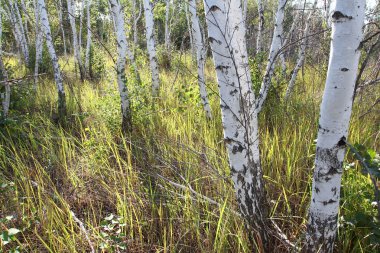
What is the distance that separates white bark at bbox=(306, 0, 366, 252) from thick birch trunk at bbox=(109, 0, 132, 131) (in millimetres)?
2974

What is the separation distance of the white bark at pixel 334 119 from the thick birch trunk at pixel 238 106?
391 millimetres

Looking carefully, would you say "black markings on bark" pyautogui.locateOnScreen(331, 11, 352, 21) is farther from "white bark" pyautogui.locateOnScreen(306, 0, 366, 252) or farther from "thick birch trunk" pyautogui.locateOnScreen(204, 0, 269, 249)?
"thick birch trunk" pyautogui.locateOnScreen(204, 0, 269, 249)

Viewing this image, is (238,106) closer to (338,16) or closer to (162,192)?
(338,16)

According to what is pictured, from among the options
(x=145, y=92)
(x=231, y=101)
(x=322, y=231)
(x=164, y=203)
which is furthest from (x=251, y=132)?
(x=145, y=92)

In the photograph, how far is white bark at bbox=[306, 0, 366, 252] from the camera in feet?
3.75

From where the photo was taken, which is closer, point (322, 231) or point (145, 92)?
point (322, 231)

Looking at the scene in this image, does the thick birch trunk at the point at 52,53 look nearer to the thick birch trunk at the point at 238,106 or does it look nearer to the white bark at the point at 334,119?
the thick birch trunk at the point at 238,106

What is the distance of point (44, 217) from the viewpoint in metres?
2.14

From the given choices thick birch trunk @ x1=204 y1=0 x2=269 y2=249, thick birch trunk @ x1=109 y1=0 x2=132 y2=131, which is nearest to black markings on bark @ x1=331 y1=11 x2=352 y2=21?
thick birch trunk @ x1=204 y1=0 x2=269 y2=249

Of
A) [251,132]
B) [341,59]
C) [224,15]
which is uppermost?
[224,15]

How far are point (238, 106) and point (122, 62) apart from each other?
2611 mm

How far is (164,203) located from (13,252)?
0.99 meters

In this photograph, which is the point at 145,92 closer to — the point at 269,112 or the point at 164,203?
the point at 269,112

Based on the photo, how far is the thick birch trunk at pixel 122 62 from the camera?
381 centimetres
